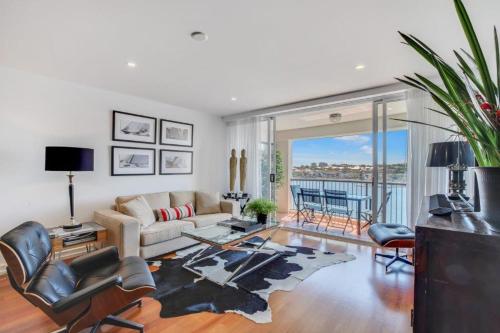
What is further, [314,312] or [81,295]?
[314,312]

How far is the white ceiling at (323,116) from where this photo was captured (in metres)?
4.47

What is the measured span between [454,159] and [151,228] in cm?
362

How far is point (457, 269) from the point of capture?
2.60 ft

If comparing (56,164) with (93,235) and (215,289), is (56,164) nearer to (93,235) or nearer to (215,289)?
(93,235)

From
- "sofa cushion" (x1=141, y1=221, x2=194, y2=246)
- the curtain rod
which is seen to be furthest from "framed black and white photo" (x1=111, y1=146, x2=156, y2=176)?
the curtain rod

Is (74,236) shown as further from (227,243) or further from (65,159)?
(227,243)

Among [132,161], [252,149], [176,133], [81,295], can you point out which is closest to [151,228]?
[132,161]

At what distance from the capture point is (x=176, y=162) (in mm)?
4754

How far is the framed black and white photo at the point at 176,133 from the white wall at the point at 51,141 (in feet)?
1.03

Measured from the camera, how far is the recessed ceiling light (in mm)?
2203

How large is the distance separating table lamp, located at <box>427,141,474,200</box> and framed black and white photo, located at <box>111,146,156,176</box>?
4066 millimetres

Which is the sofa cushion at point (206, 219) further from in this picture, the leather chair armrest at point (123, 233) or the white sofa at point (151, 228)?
the leather chair armrest at point (123, 233)

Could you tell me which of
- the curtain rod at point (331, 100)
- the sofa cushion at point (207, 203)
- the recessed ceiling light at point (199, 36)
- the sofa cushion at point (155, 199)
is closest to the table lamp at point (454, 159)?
the curtain rod at point (331, 100)

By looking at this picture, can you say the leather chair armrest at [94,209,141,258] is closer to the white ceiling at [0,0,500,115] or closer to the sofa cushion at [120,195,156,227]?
the sofa cushion at [120,195,156,227]
